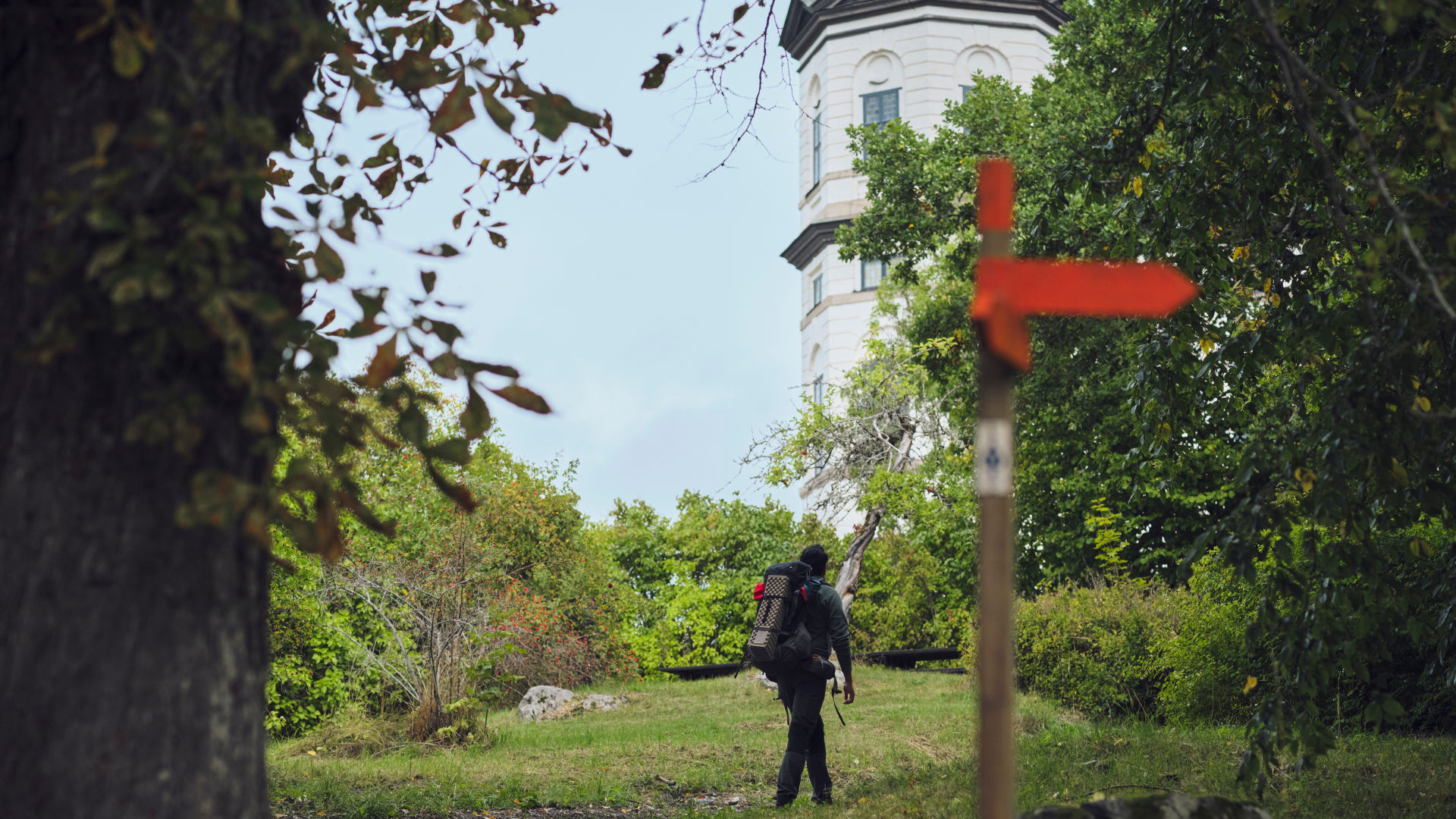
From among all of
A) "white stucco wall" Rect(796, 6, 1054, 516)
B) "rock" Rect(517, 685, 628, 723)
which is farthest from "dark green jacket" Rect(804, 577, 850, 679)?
"white stucco wall" Rect(796, 6, 1054, 516)

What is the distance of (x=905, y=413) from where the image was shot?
24484 millimetres

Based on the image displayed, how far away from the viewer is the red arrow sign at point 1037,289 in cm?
220

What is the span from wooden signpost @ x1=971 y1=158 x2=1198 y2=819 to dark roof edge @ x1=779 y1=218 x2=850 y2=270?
98.1 feet

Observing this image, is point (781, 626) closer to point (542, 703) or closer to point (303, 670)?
point (542, 703)

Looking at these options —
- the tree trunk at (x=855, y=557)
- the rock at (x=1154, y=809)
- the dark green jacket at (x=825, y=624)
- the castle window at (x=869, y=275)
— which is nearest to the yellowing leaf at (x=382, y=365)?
the rock at (x=1154, y=809)

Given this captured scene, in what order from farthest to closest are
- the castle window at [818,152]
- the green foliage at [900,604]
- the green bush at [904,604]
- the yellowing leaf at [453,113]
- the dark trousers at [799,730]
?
the castle window at [818,152] < the green foliage at [900,604] < the green bush at [904,604] < the dark trousers at [799,730] < the yellowing leaf at [453,113]

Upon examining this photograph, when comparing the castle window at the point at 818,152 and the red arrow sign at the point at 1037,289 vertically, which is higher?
the castle window at the point at 818,152

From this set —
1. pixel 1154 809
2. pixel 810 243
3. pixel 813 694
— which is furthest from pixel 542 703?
pixel 810 243

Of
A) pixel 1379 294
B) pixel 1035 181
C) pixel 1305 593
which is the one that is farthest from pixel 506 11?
pixel 1035 181

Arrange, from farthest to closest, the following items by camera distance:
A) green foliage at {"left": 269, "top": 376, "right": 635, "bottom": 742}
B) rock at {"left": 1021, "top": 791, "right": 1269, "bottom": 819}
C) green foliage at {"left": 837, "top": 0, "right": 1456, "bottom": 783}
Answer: green foliage at {"left": 269, "top": 376, "right": 635, "bottom": 742} < green foliage at {"left": 837, "top": 0, "right": 1456, "bottom": 783} < rock at {"left": 1021, "top": 791, "right": 1269, "bottom": 819}

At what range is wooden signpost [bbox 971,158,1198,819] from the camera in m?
2.12

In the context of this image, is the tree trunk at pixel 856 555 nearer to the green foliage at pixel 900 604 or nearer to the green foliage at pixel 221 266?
the green foliage at pixel 900 604

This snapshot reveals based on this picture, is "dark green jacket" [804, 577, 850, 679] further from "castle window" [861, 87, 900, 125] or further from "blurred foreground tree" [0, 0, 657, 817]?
"castle window" [861, 87, 900, 125]

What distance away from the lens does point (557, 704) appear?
15.5 m
